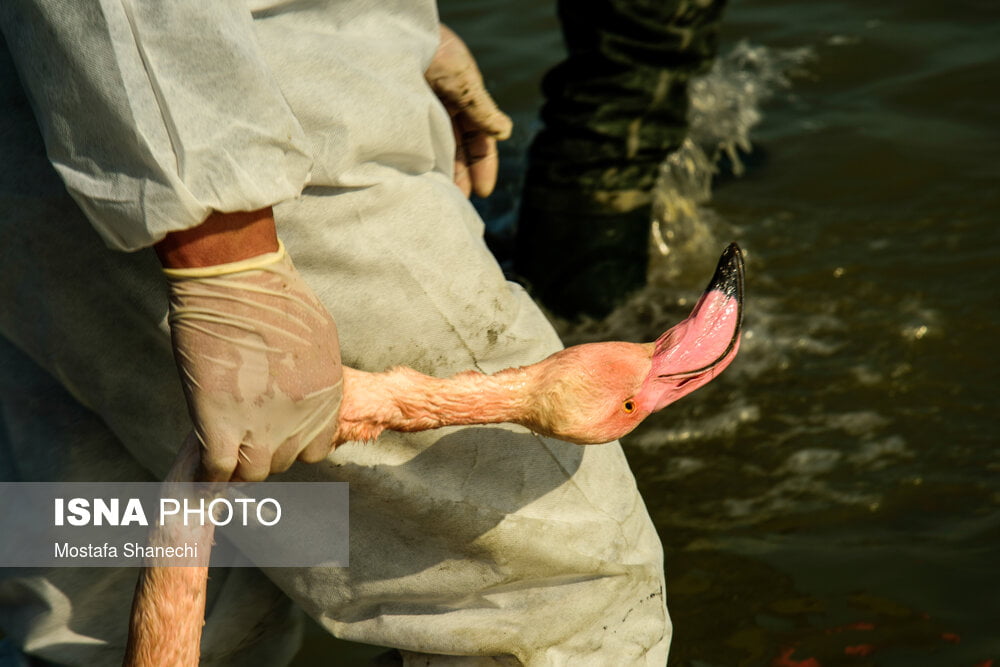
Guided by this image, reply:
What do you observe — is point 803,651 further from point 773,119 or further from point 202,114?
point 773,119

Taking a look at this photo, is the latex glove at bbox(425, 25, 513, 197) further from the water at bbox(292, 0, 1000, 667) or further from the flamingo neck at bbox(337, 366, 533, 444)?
the water at bbox(292, 0, 1000, 667)

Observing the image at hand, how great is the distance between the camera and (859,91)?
4.51 meters

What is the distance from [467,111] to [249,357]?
888 millimetres

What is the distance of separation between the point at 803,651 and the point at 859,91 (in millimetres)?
3157

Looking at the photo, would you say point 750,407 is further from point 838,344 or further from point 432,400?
point 432,400

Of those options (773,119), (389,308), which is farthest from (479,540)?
(773,119)

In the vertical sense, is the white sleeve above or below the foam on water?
above

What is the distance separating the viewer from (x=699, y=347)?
1.26 meters

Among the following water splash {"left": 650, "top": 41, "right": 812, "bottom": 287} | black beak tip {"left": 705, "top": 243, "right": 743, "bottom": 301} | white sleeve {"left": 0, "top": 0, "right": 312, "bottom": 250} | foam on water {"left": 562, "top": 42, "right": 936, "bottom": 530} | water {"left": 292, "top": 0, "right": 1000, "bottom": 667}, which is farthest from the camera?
water splash {"left": 650, "top": 41, "right": 812, "bottom": 287}

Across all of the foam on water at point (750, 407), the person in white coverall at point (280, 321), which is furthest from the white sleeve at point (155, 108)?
the foam on water at point (750, 407)

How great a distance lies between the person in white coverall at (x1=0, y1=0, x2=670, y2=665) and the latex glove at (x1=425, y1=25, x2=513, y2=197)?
12.4 inches

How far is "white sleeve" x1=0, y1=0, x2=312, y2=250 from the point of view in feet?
A: 3.37
